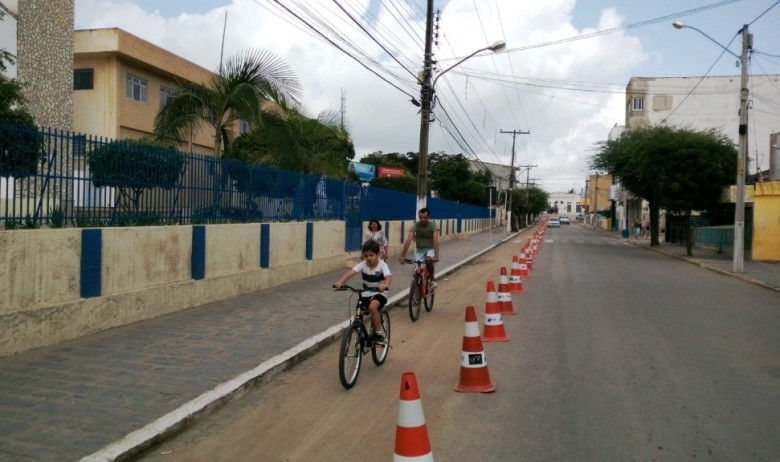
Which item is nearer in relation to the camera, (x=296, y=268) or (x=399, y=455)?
(x=399, y=455)

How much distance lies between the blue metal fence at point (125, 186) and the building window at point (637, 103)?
55.1 m

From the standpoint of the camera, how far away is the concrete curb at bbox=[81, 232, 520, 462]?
4.46 meters

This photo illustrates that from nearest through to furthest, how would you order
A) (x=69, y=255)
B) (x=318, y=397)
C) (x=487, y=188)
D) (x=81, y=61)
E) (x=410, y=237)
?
(x=318, y=397), (x=69, y=255), (x=410, y=237), (x=81, y=61), (x=487, y=188)

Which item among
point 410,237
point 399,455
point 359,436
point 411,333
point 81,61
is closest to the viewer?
point 399,455

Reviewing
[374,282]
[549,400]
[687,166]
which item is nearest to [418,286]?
[374,282]

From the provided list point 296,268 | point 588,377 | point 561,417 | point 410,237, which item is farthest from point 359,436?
point 296,268

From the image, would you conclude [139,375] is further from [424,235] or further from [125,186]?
[424,235]

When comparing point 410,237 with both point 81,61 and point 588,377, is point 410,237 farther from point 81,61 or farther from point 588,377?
point 81,61

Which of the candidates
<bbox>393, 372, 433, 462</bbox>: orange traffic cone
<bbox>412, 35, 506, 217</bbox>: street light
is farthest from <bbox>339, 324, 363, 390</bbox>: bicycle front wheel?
<bbox>412, 35, 506, 217</bbox>: street light

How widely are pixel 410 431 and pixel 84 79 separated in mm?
28384

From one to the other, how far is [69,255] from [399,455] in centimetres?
555

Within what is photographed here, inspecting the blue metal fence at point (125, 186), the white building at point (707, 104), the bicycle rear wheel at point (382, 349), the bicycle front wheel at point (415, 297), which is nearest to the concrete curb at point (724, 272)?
the bicycle front wheel at point (415, 297)

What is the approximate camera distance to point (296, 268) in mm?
14578

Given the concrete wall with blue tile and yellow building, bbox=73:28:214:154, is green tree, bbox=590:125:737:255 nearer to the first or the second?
yellow building, bbox=73:28:214:154
